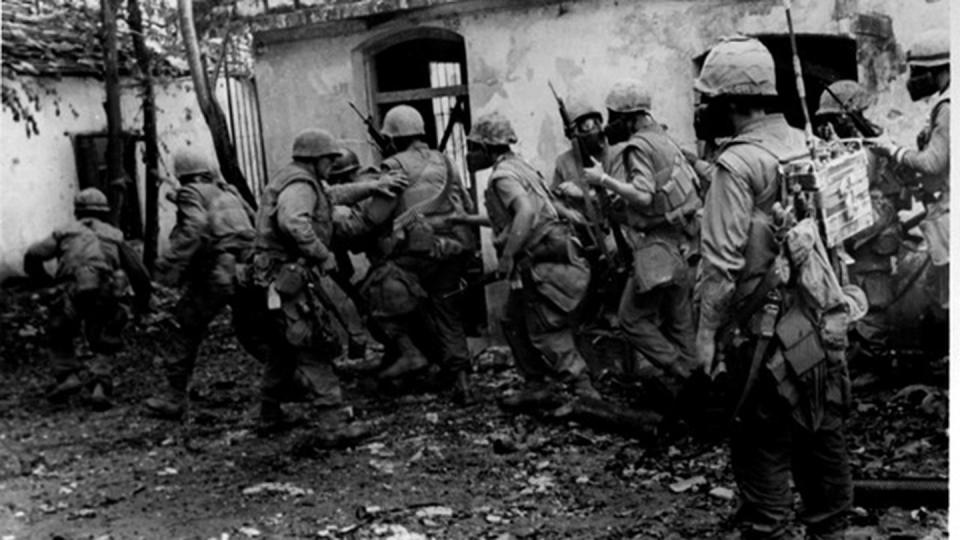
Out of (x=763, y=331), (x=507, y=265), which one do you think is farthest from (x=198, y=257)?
(x=763, y=331)

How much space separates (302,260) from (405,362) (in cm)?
134

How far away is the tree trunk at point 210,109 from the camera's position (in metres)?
10.0

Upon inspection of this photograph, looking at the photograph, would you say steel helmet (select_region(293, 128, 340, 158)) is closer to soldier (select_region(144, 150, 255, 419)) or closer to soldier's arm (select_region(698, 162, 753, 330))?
soldier (select_region(144, 150, 255, 419))

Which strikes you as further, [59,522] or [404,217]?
[404,217]

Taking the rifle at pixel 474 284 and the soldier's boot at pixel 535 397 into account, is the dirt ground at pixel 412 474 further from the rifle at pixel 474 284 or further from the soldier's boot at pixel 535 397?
the rifle at pixel 474 284

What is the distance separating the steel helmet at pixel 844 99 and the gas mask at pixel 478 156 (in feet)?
6.09

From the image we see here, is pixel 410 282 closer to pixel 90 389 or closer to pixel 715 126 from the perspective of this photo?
pixel 90 389

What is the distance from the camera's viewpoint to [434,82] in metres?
12.8

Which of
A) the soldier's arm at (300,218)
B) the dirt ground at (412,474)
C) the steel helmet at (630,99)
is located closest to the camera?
the dirt ground at (412,474)

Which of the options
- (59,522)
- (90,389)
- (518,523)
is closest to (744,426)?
(518,523)

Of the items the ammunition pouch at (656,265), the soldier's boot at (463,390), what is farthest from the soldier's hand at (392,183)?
the ammunition pouch at (656,265)

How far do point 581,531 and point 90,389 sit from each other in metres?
4.19

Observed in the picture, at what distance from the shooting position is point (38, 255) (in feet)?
24.6

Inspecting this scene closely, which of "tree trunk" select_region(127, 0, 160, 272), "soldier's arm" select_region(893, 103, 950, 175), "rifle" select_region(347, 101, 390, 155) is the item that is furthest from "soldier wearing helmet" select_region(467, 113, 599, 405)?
"tree trunk" select_region(127, 0, 160, 272)
